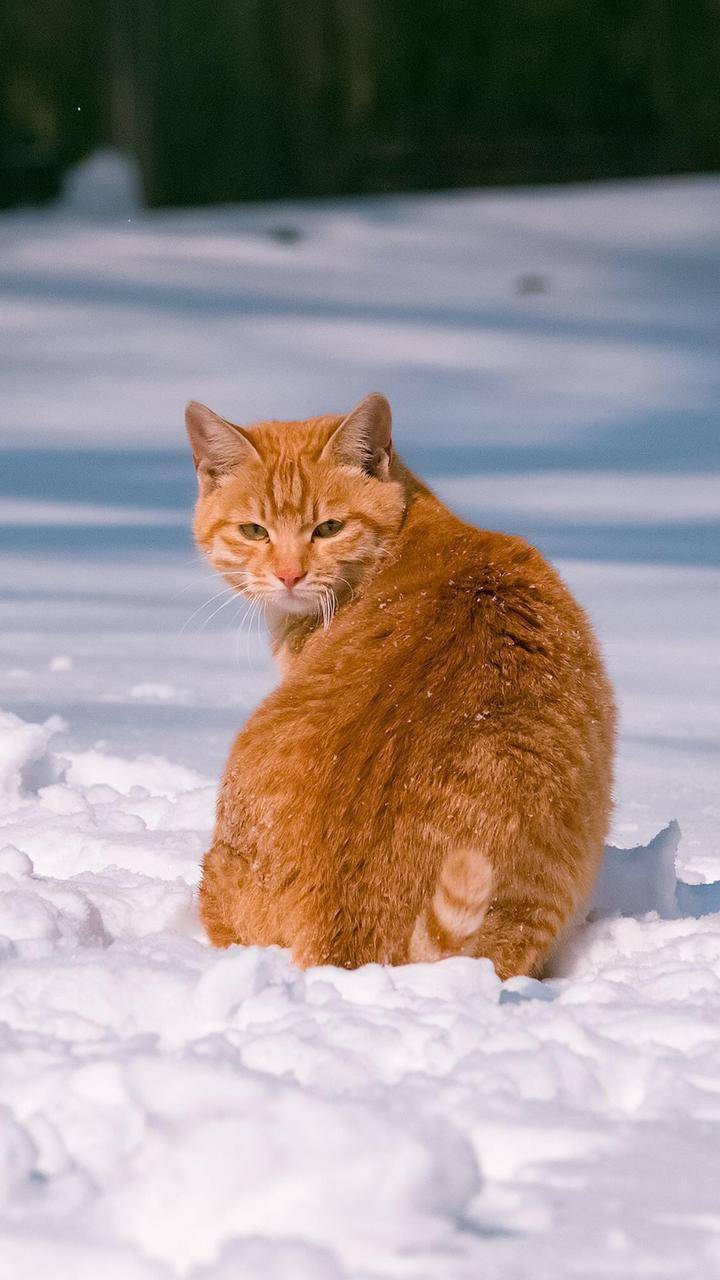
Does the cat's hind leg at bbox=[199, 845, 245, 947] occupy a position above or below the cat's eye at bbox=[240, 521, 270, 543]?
below

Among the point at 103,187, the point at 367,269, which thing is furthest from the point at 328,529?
the point at 103,187

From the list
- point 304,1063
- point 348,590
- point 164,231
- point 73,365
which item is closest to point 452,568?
point 348,590

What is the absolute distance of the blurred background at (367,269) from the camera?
7012mm

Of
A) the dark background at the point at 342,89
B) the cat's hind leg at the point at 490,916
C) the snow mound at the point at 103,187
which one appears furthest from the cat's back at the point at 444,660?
the snow mound at the point at 103,187

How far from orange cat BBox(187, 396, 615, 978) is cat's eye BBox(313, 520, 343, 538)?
0.32 ft

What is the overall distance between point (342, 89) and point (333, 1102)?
38.6 feet

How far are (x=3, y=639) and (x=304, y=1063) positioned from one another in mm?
3212

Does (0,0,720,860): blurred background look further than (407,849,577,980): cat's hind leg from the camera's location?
Yes

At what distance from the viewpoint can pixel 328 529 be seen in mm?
3447

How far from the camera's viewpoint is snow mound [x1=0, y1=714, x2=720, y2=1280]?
193cm

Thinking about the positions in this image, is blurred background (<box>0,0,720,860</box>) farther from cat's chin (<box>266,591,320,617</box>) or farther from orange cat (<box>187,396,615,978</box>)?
orange cat (<box>187,396,615,978</box>)

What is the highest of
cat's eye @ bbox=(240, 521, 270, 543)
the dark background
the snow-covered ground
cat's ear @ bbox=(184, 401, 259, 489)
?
the dark background

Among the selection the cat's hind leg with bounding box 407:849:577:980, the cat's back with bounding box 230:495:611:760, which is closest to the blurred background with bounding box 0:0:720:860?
the cat's back with bounding box 230:495:611:760

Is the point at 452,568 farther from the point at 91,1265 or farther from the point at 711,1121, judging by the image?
the point at 91,1265
